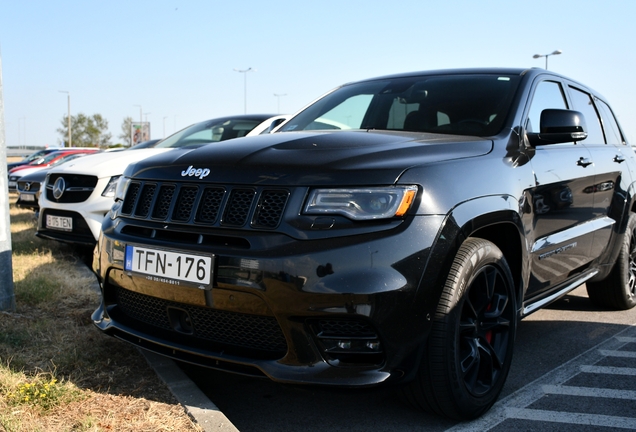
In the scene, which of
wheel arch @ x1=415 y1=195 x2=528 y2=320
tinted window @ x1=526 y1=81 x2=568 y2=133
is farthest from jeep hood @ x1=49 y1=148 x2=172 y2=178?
wheel arch @ x1=415 y1=195 x2=528 y2=320

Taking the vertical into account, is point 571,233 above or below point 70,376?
above

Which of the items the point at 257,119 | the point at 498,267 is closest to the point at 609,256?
the point at 498,267

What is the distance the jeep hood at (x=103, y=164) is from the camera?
6512 mm

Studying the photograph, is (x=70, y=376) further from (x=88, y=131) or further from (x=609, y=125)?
(x=88, y=131)

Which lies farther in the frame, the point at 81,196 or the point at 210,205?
the point at 81,196

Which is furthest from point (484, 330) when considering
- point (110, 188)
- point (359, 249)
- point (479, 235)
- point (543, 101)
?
point (110, 188)

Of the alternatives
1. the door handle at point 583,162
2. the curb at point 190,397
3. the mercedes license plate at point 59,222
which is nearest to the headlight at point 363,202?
the curb at point 190,397

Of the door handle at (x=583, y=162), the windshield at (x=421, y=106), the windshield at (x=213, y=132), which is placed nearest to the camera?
the windshield at (x=421, y=106)

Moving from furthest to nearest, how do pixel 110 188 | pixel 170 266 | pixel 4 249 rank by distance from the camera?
1. pixel 110 188
2. pixel 4 249
3. pixel 170 266

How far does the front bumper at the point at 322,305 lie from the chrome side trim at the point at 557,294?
3.59 feet

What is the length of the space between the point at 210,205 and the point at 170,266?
12.1 inches

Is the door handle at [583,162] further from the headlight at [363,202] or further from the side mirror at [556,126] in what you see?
the headlight at [363,202]

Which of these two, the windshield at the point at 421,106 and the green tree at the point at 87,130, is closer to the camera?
the windshield at the point at 421,106

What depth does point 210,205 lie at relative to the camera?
281cm
